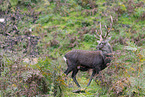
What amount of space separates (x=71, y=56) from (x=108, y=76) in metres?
2.09

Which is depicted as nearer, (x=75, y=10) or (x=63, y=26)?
(x=63, y=26)

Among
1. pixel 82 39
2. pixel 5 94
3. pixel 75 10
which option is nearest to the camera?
pixel 5 94

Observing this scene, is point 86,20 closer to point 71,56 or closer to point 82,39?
point 82,39

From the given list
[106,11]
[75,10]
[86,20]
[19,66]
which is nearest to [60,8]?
[75,10]

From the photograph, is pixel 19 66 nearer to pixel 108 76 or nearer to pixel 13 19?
pixel 108 76

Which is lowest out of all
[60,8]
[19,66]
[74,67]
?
[74,67]

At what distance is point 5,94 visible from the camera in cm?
506

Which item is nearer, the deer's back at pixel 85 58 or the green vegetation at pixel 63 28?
the deer's back at pixel 85 58

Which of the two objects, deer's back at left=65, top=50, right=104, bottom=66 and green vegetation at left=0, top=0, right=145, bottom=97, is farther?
green vegetation at left=0, top=0, right=145, bottom=97

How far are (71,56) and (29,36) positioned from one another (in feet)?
16.5

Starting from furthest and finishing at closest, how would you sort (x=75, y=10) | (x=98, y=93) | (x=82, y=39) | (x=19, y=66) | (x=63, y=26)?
(x=75, y=10)
(x=63, y=26)
(x=82, y=39)
(x=19, y=66)
(x=98, y=93)

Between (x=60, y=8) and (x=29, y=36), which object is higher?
(x=60, y=8)

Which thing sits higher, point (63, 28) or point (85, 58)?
point (63, 28)

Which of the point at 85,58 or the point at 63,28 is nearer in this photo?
the point at 85,58
